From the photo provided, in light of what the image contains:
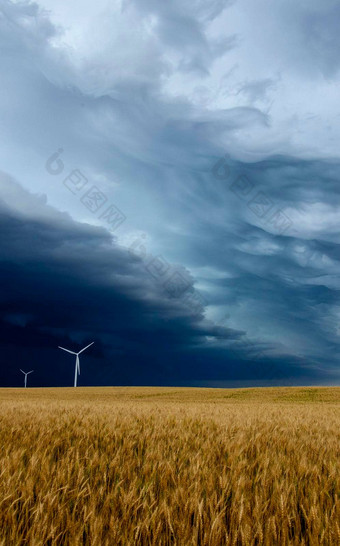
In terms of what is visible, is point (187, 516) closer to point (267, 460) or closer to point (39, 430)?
point (267, 460)

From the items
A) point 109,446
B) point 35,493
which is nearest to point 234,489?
point 35,493

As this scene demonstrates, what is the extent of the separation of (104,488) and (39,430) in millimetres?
3371

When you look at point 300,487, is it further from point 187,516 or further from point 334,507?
point 187,516

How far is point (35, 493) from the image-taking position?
3061mm

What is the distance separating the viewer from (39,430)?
242 inches

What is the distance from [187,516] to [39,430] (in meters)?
4.18

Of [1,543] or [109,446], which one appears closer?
[1,543]

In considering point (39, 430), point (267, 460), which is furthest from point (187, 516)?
point (39, 430)

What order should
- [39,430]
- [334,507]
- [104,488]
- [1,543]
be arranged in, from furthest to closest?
[39,430] → [104,488] → [334,507] → [1,543]

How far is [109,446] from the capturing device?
16.8 ft

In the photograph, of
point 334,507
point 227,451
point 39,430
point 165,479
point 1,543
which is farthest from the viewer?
point 39,430

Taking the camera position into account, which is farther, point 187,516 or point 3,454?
point 3,454

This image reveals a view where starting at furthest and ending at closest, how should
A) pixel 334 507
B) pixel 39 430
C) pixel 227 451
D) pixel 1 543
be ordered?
pixel 39 430 < pixel 227 451 < pixel 334 507 < pixel 1 543

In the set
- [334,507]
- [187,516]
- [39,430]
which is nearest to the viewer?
[187,516]
